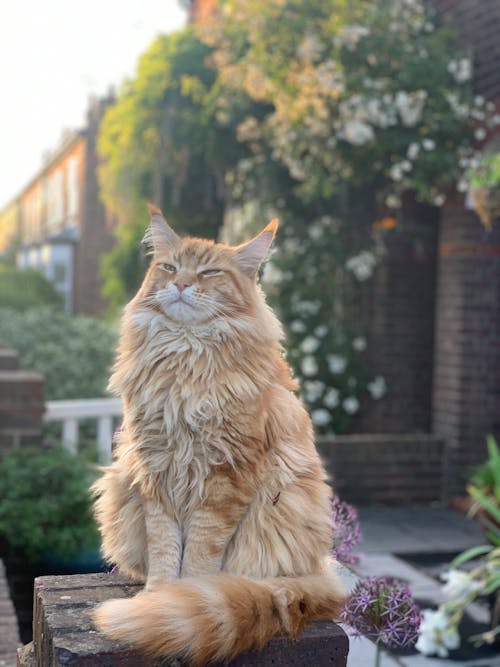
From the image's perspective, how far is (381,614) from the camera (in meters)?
1.92

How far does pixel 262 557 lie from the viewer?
5.44 ft

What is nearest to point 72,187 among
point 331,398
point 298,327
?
point 298,327

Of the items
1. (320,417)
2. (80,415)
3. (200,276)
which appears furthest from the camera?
(320,417)

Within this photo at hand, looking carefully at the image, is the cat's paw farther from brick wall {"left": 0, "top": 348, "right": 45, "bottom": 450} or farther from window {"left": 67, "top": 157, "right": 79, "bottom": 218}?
window {"left": 67, "top": 157, "right": 79, "bottom": 218}

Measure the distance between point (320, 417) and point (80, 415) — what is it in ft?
8.67

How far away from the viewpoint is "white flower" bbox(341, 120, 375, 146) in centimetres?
617

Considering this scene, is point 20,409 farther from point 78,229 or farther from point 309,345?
point 78,229

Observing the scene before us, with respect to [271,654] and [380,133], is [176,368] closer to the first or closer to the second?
[271,654]

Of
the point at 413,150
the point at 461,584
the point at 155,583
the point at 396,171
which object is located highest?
the point at 413,150

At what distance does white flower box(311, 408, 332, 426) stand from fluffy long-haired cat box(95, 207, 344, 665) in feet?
16.8

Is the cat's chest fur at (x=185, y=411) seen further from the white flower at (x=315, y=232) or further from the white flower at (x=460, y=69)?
the white flower at (x=315, y=232)

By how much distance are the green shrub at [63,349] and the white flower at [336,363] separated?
6.26 ft

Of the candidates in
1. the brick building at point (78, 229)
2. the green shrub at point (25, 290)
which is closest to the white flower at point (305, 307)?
the green shrub at point (25, 290)

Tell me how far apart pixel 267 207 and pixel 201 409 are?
5.88 metres
